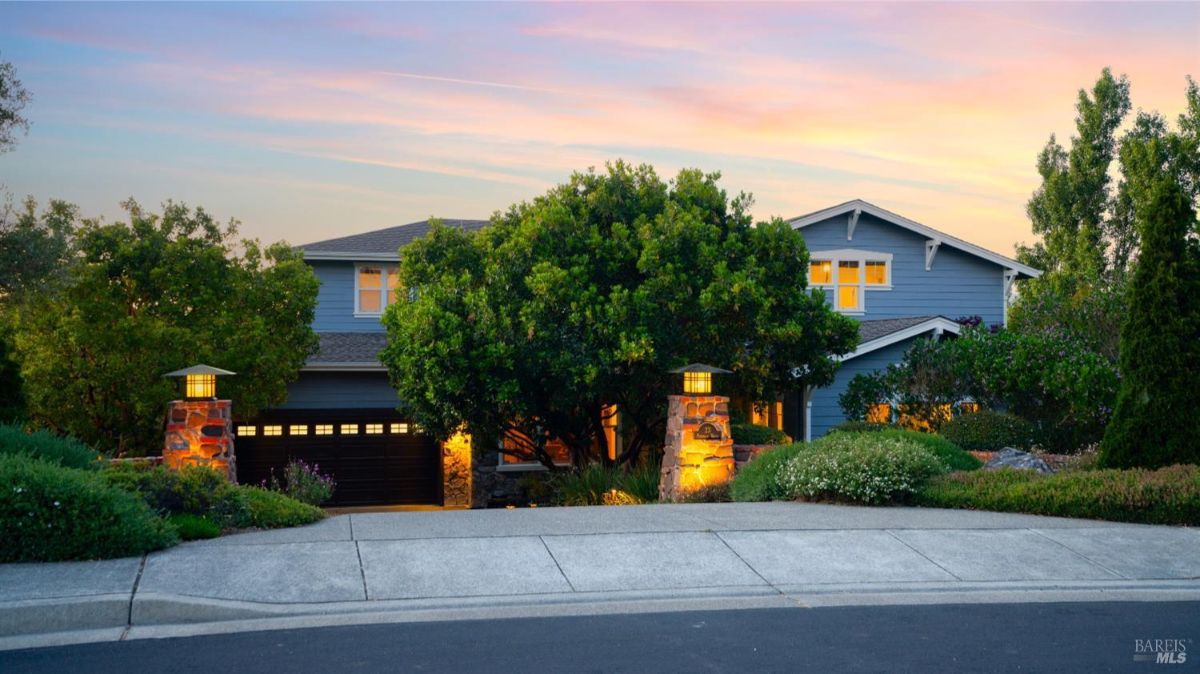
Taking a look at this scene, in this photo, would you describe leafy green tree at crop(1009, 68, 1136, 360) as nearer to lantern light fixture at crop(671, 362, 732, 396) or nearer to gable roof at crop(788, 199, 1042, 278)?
gable roof at crop(788, 199, 1042, 278)

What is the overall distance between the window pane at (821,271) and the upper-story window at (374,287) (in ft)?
34.7

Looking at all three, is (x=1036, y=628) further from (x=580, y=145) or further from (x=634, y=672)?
(x=580, y=145)

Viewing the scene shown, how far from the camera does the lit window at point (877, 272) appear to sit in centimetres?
2884

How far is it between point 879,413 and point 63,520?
17.9 m

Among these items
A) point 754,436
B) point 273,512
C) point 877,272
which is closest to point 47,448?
point 273,512

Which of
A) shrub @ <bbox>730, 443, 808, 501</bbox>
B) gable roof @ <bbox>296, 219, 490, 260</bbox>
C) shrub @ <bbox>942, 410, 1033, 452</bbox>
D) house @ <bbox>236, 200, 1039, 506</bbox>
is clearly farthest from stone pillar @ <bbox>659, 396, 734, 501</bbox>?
gable roof @ <bbox>296, 219, 490, 260</bbox>

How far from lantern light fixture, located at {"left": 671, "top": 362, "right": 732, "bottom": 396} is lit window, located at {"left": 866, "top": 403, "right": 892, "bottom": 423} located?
769 centimetres

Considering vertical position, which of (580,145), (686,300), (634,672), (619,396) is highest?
(580,145)

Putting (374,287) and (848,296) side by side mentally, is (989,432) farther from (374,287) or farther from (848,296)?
(374,287)

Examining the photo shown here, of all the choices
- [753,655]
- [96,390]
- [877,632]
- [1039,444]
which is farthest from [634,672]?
[96,390]

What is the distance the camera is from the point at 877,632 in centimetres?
829

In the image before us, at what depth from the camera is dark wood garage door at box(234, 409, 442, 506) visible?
81.4 ft

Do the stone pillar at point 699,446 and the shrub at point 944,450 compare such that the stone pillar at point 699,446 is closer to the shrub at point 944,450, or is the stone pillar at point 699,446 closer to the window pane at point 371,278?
the shrub at point 944,450

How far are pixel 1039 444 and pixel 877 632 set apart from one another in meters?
14.2
